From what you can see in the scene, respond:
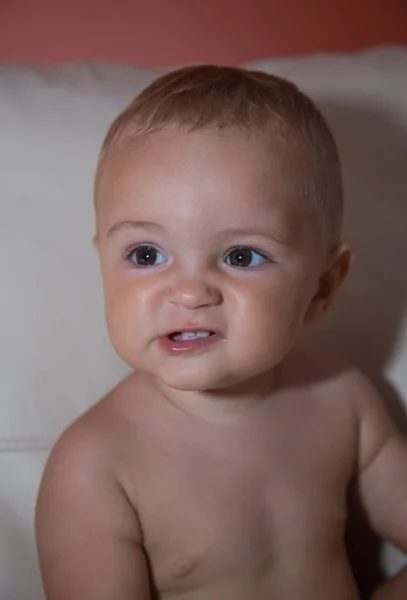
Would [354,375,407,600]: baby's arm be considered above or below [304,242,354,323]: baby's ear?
below

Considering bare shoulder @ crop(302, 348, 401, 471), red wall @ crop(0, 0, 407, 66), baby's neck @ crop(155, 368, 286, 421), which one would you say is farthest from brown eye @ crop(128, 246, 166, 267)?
red wall @ crop(0, 0, 407, 66)

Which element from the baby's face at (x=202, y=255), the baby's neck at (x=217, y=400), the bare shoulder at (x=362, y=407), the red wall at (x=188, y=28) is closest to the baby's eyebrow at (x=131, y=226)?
the baby's face at (x=202, y=255)

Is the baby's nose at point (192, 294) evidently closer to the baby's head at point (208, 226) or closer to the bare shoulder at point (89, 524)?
the baby's head at point (208, 226)

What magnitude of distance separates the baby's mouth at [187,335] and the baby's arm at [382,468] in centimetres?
27

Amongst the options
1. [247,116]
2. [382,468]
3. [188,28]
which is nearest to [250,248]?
[247,116]

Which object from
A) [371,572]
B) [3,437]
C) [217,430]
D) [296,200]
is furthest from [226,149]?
[371,572]

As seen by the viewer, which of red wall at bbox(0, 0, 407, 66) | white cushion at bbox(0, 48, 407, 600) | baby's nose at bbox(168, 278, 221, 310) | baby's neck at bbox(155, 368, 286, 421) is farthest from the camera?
red wall at bbox(0, 0, 407, 66)

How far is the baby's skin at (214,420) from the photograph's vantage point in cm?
67

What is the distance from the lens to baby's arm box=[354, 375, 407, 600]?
873 mm

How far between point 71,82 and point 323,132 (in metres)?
0.41

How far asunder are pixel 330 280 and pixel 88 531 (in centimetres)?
34

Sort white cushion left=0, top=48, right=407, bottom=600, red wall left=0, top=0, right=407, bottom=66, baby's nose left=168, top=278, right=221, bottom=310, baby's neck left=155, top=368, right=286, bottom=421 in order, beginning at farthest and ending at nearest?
red wall left=0, top=0, right=407, bottom=66
white cushion left=0, top=48, right=407, bottom=600
baby's neck left=155, top=368, right=286, bottom=421
baby's nose left=168, top=278, right=221, bottom=310

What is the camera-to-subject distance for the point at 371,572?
938 millimetres

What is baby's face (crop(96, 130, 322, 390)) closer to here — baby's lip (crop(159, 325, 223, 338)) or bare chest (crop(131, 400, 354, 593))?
baby's lip (crop(159, 325, 223, 338))
